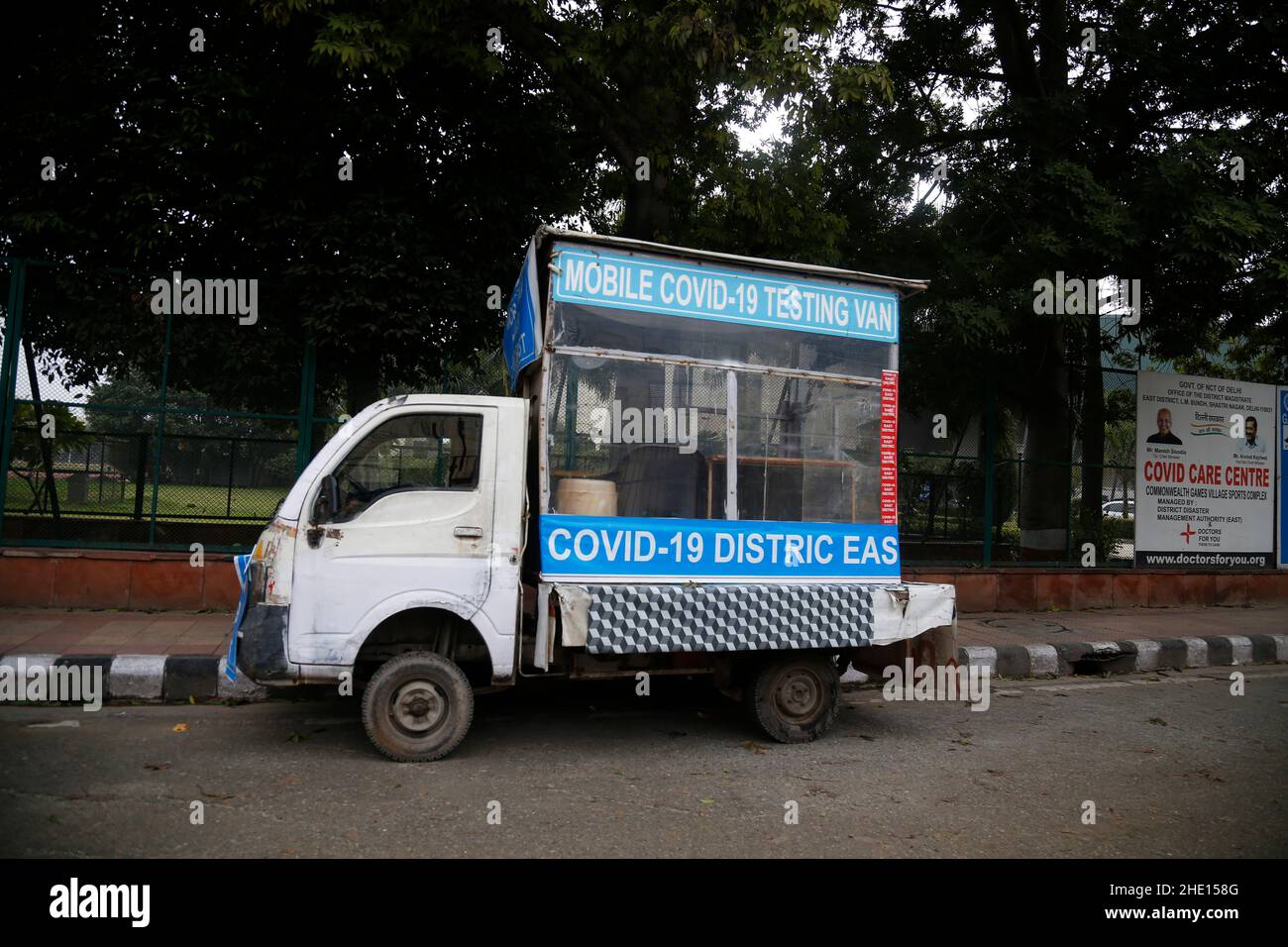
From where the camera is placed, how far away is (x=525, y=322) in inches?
202

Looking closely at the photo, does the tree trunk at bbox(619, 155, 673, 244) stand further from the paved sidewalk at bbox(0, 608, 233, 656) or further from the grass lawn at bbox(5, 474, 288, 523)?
the paved sidewalk at bbox(0, 608, 233, 656)

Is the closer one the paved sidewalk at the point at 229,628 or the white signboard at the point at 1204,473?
the paved sidewalk at the point at 229,628

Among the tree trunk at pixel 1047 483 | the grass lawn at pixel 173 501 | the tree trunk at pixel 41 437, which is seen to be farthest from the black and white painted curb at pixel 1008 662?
the tree trunk at pixel 41 437

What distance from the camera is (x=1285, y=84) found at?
384 inches

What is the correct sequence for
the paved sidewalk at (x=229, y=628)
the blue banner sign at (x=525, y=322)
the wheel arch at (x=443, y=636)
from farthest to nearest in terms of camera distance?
the paved sidewalk at (x=229, y=628) → the blue banner sign at (x=525, y=322) → the wheel arch at (x=443, y=636)

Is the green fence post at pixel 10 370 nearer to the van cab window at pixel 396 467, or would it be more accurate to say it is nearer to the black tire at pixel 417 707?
the van cab window at pixel 396 467

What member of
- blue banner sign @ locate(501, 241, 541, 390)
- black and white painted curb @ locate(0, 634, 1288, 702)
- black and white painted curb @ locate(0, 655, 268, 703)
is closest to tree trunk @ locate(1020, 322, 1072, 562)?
black and white painted curb @ locate(0, 634, 1288, 702)

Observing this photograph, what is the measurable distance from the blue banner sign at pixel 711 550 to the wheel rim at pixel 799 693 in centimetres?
59

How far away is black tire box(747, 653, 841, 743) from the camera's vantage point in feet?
16.7

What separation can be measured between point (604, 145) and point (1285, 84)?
24.7 feet

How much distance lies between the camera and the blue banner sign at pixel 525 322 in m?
4.87

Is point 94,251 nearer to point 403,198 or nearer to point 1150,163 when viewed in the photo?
point 403,198

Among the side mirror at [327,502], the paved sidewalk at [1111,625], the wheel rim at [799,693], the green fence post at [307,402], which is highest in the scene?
the green fence post at [307,402]

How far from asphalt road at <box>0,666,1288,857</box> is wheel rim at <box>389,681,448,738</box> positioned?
0.19 meters
